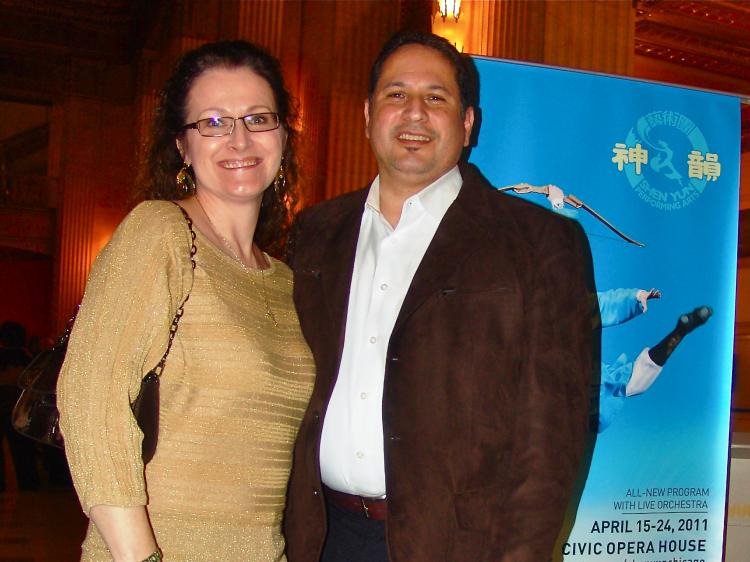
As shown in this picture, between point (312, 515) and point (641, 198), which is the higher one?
point (641, 198)

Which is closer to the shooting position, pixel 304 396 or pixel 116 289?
pixel 116 289

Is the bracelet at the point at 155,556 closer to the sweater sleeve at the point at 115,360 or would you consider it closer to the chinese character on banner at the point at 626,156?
the sweater sleeve at the point at 115,360

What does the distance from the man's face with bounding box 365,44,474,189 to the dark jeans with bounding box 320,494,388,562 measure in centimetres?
94

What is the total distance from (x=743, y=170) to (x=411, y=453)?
51.4 feet

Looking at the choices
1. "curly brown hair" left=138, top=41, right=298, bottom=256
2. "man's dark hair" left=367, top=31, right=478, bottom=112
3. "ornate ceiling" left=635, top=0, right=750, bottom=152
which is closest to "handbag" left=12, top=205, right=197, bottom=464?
"curly brown hair" left=138, top=41, right=298, bottom=256

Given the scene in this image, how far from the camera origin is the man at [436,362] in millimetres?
2084

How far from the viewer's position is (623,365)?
3.20 m

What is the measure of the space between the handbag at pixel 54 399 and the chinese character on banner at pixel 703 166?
2164mm

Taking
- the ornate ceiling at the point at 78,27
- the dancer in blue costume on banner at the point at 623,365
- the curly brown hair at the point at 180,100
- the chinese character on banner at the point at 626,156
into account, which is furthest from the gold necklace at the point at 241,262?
the ornate ceiling at the point at 78,27

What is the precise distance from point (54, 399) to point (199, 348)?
0.41m

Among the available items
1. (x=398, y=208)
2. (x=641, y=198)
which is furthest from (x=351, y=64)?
(x=398, y=208)

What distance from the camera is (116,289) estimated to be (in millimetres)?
1750

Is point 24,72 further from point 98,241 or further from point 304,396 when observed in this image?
point 304,396

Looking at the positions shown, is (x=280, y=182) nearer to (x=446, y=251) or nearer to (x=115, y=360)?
(x=446, y=251)
